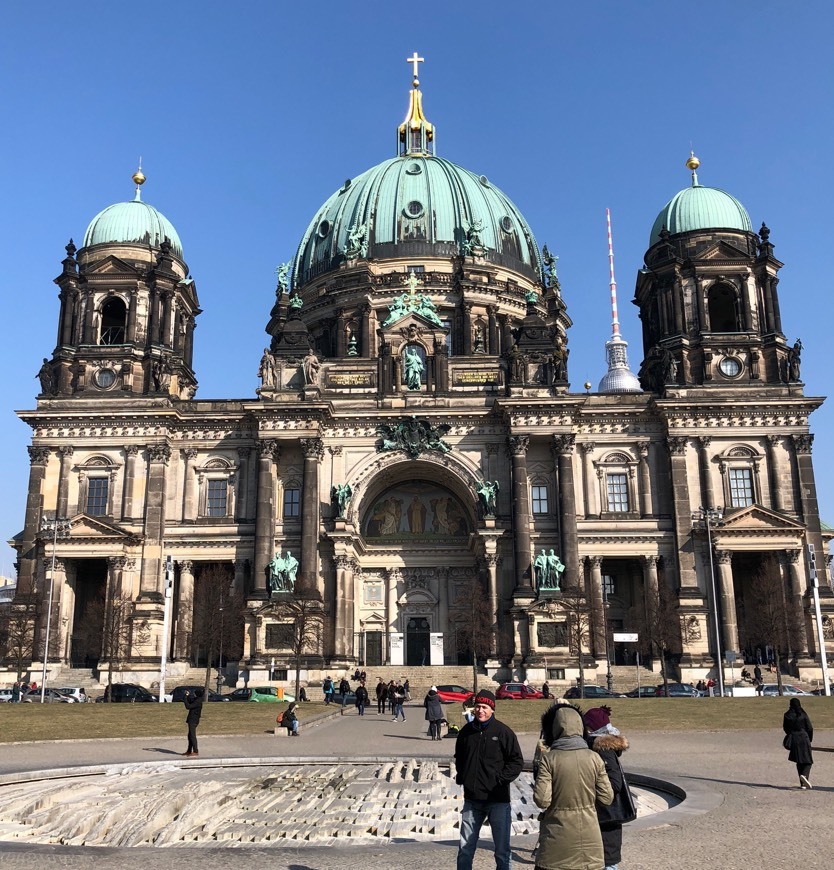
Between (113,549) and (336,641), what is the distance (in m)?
14.8

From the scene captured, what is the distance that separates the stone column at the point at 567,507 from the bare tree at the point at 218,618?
2003 cm

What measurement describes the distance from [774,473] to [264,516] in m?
32.0

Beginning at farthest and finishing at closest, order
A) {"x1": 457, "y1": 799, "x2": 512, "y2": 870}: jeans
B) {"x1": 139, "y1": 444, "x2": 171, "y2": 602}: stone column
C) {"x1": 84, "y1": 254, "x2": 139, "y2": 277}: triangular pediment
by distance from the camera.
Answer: {"x1": 84, "y1": 254, "x2": 139, "y2": 277}: triangular pediment, {"x1": 139, "y1": 444, "x2": 171, "y2": 602}: stone column, {"x1": 457, "y1": 799, "x2": 512, "y2": 870}: jeans

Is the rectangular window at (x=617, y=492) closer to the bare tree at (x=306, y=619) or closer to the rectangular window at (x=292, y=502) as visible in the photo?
the bare tree at (x=306, y=619)

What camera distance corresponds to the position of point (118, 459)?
64.8m

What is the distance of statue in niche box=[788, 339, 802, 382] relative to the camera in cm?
6503

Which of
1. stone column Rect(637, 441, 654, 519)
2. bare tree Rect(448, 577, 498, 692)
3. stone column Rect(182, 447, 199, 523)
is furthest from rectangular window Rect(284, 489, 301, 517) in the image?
stone column Rect(637, 441, 654, 519)

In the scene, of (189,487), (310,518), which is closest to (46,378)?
(189,487)

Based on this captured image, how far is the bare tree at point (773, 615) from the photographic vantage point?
55844 millimetres

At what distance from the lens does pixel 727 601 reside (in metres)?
59.9

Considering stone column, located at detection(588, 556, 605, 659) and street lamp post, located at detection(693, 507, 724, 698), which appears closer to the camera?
street lamp post, located at detection(693, 507, 724, 698)

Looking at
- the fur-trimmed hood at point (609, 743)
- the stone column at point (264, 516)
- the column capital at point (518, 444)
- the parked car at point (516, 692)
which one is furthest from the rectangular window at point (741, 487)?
the fur-trimmed hood at point (609, 743)

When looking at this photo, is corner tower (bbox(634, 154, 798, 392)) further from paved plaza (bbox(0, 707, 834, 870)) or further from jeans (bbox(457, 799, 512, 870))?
jeans (bbox(457, 799, 512, 870))

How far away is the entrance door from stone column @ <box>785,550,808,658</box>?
23.4m
